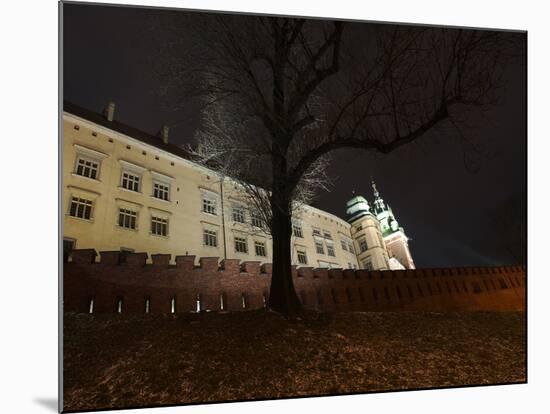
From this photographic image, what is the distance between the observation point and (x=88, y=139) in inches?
131

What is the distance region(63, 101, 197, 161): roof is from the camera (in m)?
3.24

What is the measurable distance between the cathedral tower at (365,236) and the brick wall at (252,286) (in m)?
0.10

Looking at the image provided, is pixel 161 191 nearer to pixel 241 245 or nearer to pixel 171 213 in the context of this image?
pixel 171 213

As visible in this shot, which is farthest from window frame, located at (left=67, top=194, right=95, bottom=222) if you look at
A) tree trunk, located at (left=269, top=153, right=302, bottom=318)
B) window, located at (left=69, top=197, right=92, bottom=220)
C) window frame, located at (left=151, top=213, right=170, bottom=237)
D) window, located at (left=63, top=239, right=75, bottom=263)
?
tree trunk, located at (left=269, top=153, right=302, bottom=318)

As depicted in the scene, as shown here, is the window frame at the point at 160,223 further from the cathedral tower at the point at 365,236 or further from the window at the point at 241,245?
the cathedral tower at the point at 365,236

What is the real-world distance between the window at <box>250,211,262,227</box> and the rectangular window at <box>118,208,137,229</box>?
104cm

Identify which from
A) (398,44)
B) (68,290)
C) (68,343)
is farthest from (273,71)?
(68,343)

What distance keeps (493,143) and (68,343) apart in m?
4.26

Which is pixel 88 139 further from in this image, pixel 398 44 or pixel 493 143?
pixel 493 143

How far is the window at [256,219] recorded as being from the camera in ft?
12.5

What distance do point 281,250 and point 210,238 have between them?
69 cm

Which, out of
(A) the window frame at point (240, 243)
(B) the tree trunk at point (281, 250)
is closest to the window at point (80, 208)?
(A) the window frame at point (240, 243)

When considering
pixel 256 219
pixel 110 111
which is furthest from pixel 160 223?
pixel 110 111

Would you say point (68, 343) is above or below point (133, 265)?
below
